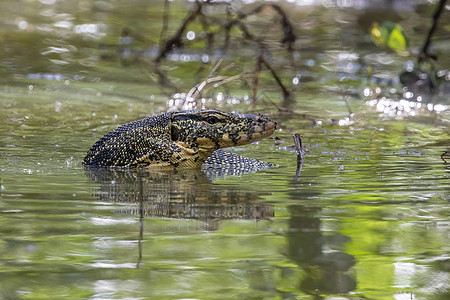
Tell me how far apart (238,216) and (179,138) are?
2.11m

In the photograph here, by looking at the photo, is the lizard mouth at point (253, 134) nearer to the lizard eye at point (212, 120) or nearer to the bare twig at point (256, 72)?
the lizard eye at point (212, 120)

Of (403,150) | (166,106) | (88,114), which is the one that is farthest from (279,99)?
(403,150)

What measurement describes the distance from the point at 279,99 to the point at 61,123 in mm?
3823

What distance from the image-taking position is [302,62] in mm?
16297

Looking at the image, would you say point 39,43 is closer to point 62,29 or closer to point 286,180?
point 62,29

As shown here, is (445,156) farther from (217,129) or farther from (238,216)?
(238,216)

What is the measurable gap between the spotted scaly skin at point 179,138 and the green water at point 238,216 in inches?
8.6

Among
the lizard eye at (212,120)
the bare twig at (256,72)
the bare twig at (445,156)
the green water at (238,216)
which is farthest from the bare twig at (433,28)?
the lizard eye at (212,120)

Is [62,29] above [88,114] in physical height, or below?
above

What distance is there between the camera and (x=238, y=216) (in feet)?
17.3

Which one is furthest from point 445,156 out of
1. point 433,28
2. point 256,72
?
point 433,28

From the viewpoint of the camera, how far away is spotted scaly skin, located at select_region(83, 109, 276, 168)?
714cm

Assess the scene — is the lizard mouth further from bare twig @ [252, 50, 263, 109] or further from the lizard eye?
bare twig @ [252, 50, 263, 109]

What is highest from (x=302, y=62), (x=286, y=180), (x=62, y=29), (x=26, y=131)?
(x=62, y=29)
